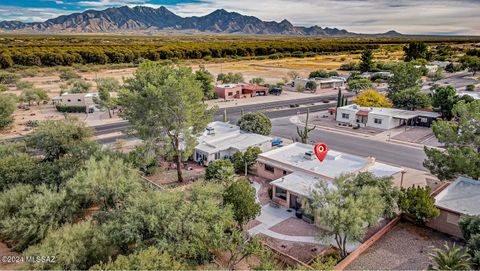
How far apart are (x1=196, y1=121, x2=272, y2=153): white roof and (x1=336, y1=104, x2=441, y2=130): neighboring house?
67.8 ft

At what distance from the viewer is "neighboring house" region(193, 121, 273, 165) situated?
42009 mm

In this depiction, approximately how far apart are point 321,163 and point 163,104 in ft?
54.4

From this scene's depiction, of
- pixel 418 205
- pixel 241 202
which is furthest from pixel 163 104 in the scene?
pixel 418 205

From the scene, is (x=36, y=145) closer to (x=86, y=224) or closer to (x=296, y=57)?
(x=86, y=224)

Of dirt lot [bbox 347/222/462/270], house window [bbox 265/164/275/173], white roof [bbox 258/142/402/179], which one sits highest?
white roof [bbox 258/142/402/179]

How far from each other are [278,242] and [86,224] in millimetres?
13119

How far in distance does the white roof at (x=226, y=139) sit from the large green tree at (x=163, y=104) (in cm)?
683

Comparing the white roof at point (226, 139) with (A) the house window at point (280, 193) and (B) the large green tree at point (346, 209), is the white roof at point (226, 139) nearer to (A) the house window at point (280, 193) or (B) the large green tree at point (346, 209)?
(A) the house window at point (280, 193)

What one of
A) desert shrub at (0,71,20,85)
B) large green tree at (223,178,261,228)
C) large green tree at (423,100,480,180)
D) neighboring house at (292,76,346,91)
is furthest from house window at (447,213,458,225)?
desert shrub at (0,71,20,85)

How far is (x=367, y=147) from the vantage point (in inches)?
1873

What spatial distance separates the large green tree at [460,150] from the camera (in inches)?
1181

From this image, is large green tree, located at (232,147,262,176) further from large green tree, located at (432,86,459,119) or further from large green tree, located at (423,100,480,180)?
large green tree, located at (432,86,459,119)

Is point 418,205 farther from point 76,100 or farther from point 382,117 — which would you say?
point 76,100

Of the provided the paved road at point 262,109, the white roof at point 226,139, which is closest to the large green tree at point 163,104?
the white roof at point 226,139
